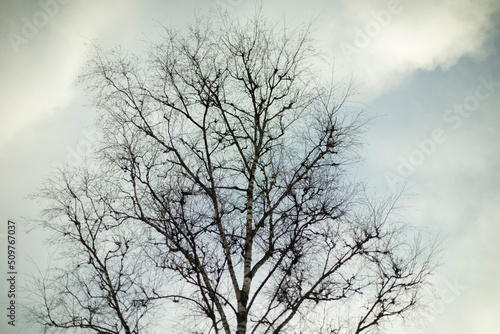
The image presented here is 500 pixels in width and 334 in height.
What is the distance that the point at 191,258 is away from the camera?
659 cm

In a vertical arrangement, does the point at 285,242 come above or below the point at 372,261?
above

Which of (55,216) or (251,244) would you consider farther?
(55,216)

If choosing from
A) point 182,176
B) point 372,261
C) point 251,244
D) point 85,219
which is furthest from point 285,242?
point 85,219

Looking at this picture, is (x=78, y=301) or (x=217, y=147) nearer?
(x=217, y=147)

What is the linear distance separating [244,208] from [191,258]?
1.85m

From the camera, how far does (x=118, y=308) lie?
352 inches

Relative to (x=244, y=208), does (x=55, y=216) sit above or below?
above

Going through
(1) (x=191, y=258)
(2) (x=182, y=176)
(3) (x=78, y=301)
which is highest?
(2) (x=182, y=176)

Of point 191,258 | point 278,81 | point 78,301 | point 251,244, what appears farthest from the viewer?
Result: point 78,301

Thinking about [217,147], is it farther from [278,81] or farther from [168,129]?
[278,81]

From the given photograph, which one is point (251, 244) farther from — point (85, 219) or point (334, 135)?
point (85, 219)

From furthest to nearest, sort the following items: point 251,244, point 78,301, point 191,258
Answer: point 78,301, point 251,244, point 191,258

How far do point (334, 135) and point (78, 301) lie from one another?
8.76m

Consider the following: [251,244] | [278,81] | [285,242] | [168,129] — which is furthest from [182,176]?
[278,81]
